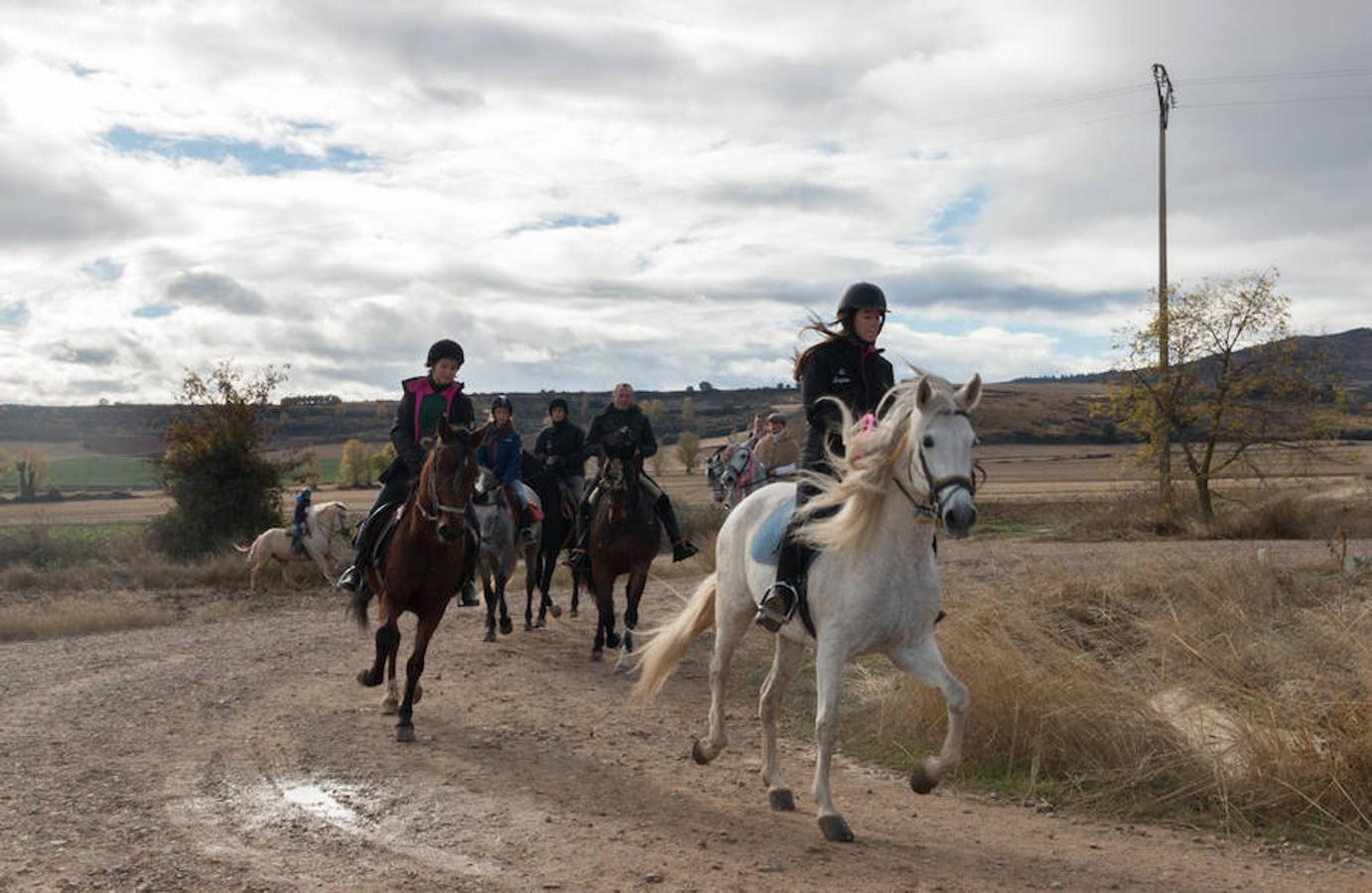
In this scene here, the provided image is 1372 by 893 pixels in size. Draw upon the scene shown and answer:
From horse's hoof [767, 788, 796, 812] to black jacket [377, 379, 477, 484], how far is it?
13.5ft

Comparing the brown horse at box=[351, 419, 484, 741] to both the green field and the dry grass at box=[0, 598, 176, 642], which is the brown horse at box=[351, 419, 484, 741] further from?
the green field

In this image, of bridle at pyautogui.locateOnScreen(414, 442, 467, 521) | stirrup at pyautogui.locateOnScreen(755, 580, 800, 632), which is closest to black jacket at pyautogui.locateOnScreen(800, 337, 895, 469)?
stirrup at pyautogui.locateOnScreen(755, 580, 800, 632)

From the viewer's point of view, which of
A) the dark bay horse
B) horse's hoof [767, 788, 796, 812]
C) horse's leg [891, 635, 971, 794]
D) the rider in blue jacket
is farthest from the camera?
the dark bay horse

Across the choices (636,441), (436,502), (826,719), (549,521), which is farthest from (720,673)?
(549,521)

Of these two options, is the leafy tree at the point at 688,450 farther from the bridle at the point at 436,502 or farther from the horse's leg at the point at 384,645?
the bridle at the point at 436,502

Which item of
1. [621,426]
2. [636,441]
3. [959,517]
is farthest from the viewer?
[621,426]

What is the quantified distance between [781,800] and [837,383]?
2438 mm

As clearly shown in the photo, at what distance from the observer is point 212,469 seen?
2569 centimetres

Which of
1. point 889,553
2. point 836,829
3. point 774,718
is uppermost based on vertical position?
point 889,553

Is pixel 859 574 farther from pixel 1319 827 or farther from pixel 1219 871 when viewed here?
pixel 1319 827

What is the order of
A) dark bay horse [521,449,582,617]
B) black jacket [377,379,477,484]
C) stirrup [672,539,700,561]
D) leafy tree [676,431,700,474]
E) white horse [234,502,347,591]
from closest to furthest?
black jacket [377,379,477,484], stirrup [672,539,700,561], dark bay horse [521,449,582,617], white horse [234,502,347,591], leafy tree [676,431,700,474]

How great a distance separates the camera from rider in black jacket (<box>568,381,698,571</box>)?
40.8ft

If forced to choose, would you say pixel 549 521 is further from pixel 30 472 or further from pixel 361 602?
pixel 30 472

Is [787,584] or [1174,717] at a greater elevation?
[787,584]
